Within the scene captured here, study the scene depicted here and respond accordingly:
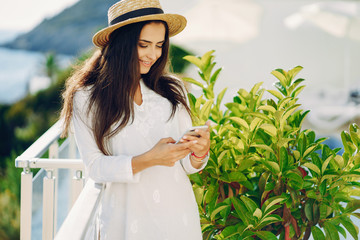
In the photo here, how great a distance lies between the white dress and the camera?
56.6 inches

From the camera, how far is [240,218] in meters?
1.70

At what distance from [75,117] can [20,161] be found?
1.72ft

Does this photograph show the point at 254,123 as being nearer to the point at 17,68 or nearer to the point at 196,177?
the point at 196,177

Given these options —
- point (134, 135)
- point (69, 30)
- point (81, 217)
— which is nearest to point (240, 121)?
point (134, 135)

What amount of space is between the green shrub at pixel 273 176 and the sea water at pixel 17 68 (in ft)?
38.1

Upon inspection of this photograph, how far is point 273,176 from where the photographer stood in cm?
173

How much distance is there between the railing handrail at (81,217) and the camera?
3.34 ft

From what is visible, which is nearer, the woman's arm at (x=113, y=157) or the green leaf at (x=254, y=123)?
the woman's arm at (x=113, y=157)

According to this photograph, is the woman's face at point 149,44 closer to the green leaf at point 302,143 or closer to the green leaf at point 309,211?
the green leaf at point 302,143

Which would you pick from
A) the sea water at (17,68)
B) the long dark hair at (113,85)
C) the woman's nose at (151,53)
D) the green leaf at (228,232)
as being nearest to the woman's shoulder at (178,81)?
the long dark hair at (113,85)

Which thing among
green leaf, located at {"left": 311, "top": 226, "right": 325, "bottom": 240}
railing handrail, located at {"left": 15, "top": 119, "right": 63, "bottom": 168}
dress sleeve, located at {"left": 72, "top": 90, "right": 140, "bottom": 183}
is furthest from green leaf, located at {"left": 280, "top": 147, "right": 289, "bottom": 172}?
railing handrail, located at {"left": 15, "top": 119, "right": 63, "bottom": 168}

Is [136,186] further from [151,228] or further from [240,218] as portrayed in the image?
[240,218]

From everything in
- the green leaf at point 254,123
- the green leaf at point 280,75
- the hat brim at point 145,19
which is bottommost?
the green leaf at point 254,123

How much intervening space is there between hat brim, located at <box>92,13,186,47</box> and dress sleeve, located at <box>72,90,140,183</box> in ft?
0.63
